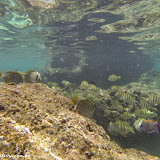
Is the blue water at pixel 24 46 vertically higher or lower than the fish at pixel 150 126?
higher

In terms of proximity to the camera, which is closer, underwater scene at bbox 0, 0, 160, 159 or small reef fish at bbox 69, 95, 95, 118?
small reef fish at bbox 69, 95, 95, 118

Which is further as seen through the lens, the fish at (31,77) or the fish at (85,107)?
the fish at (31,77)

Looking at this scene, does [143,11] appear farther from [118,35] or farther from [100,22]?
[118,35]

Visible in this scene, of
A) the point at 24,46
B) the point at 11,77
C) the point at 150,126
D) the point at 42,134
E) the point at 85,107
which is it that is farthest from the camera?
the point at 24,46

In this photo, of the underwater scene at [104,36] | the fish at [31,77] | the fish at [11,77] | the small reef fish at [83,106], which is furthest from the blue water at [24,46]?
the small reef fish at [83,106]

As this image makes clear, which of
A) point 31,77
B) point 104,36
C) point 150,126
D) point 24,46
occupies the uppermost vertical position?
point 104,36

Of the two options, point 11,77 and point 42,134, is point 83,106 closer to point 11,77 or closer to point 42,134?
point 42,134

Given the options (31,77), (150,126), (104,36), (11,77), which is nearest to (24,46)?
(104,36)

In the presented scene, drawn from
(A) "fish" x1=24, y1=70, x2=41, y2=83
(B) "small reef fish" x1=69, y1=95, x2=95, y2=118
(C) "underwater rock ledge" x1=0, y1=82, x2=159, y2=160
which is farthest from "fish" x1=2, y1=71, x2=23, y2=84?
(B) "small reef fish" x1=69, y1=95, x2=95, y2=118

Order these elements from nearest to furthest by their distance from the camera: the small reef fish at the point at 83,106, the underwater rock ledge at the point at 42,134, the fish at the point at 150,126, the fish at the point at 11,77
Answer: the underwater rock ledge at the point at 42,134 → the small reef fish at the point at 83,106 → the fish at the point at 11,77 → the fish at the point at 150,126

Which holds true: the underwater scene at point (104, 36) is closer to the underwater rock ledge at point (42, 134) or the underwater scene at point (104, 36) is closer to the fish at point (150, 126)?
the fish at point (150, 126)

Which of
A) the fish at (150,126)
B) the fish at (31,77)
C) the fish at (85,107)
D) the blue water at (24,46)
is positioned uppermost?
the blue water at (24,46)

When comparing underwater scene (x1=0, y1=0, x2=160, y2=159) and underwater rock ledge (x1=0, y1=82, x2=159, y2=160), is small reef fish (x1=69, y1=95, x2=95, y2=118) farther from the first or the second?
underwater rock ledge (x1=0, y1=82, x2=159, y2=160)

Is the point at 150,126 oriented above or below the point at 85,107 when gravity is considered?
below
